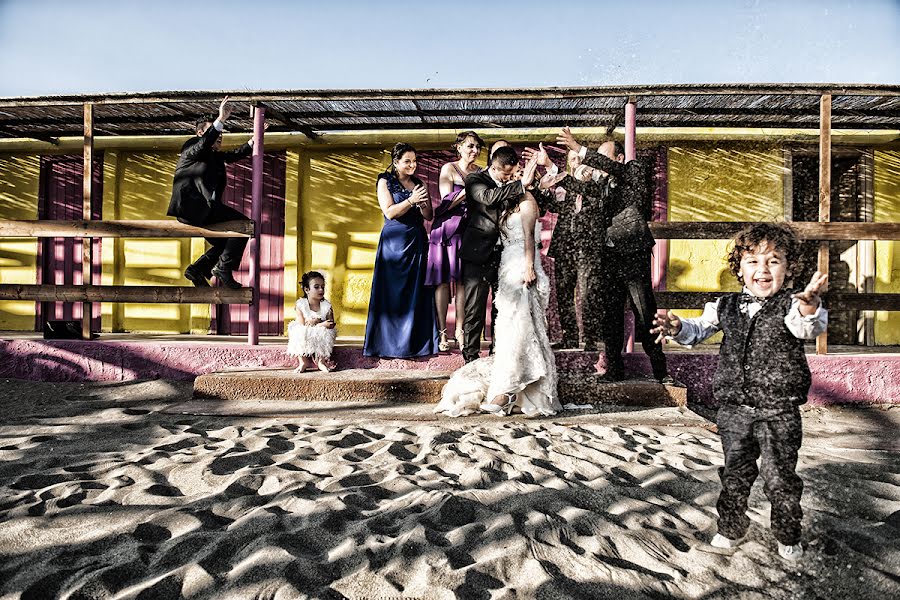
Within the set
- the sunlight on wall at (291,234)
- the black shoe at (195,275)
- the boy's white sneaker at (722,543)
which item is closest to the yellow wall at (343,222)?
the sunlight on wall at (291,234)

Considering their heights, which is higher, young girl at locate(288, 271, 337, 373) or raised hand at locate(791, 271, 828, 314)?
raised hand at locate(791, 271, 828, 314)

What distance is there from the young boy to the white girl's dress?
384 centimetres

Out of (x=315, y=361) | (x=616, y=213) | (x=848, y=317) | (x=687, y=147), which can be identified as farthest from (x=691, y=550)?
(x=848, y=317)

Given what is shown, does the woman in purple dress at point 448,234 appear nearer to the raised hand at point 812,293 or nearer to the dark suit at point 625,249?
the dark suit at point 625,249

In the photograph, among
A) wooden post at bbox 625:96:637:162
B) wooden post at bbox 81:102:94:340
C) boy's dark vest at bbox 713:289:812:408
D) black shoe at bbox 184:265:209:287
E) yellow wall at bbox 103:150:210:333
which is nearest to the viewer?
boy's dark vest at bbox 713:289:812:408

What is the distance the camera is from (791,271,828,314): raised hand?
2240mm

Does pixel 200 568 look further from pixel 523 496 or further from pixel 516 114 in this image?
pixel 516 114

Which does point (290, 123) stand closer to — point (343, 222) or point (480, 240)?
point (343, 222)

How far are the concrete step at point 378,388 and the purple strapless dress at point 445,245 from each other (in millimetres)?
999

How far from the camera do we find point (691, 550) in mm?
2438

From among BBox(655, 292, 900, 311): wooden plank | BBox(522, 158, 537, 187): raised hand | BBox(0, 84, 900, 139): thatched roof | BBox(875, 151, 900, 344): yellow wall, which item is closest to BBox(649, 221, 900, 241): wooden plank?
BBox(655, 292, 900, 311): wooden plank

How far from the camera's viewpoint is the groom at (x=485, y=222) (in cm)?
492

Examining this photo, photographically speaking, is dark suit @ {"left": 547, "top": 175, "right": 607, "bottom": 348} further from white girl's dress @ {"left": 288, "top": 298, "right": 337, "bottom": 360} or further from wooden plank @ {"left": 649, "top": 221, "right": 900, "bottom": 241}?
white girl's dress @ {"left": 288, "top": 298, "right": 337, "bottom": 360}

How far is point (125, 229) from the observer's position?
21.5 feet
